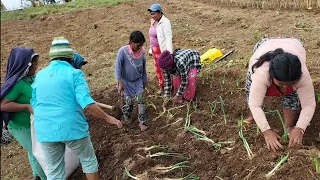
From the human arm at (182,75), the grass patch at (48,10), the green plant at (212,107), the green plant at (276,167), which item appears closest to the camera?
the green plant at (276,167)

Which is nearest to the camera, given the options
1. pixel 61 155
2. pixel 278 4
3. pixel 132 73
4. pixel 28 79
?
pixel 61 155

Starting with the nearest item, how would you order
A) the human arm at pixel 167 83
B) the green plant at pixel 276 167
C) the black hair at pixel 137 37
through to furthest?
the green plant at pixel 276 167 < the black hair at pixel 137 37 < the human arm at pixel 167 83

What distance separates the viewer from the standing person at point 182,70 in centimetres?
436

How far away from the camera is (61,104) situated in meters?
2.79

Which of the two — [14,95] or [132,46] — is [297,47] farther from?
[14,95]

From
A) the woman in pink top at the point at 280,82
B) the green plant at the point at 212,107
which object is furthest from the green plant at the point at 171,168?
the green plant at the point at 212,107

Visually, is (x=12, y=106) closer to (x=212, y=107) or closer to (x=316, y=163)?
(x=212, y=107)

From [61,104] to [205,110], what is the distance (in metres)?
2.02

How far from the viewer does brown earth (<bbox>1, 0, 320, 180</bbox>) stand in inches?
122

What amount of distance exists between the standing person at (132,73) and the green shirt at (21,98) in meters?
1.13

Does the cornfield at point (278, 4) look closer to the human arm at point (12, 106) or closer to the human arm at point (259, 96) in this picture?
the human arm at point (259, 96)

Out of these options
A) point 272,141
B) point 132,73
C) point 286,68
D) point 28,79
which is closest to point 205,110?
point 132,73

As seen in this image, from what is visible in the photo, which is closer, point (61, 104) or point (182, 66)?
point (61, 104)

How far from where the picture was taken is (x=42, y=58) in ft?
28.8
